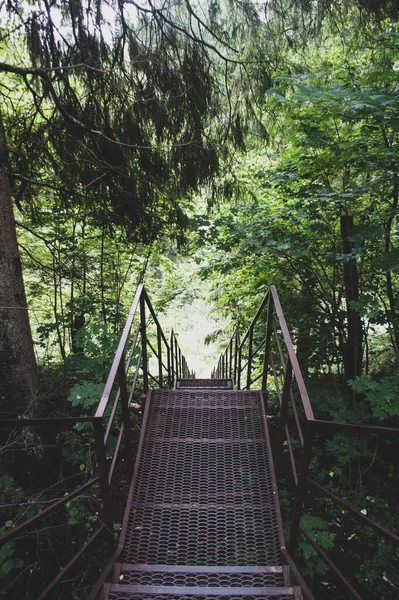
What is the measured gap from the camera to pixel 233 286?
626cm

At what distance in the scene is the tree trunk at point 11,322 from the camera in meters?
3.33

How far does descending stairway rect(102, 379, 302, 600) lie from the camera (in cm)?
211

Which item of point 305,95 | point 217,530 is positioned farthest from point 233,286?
point 217,530

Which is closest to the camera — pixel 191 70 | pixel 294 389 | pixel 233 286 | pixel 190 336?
pixel 191 70

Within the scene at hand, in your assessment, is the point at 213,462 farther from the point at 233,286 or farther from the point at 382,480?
the point at 233,286

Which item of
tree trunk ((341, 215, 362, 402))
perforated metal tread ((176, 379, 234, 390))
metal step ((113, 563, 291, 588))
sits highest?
tree trunk ((341, 215, 362, 402))

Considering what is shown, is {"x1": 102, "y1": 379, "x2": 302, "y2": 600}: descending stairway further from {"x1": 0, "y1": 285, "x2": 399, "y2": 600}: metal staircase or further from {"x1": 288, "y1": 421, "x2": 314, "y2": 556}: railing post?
{"x1": 288, "y1": 421, "x2": 314, "y2": 556}: railing post

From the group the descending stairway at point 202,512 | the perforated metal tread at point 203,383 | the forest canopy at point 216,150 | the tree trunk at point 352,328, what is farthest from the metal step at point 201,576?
the perforated metal tread at point 203,383

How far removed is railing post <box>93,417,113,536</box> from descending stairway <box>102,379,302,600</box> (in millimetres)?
317

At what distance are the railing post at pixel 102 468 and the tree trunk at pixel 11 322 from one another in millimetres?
1566

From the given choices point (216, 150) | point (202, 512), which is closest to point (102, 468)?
point (202, 512)

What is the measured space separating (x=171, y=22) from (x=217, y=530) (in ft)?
13.2

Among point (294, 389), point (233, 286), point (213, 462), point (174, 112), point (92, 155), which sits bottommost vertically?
point (213, 462)

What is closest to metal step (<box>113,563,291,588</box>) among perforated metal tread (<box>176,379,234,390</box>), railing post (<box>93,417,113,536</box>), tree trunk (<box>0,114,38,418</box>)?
railing post (<box>93,417,113,536</box>)
